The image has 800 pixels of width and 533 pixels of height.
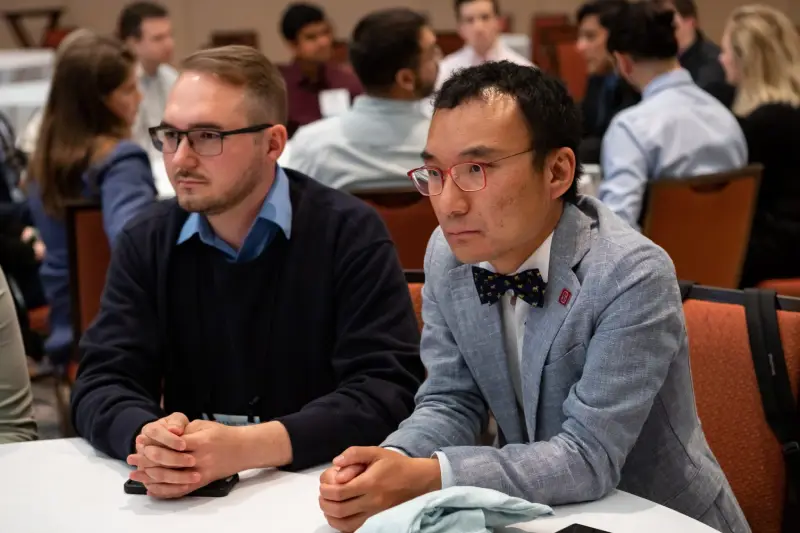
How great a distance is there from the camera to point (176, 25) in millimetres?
10891

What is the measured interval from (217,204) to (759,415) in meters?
1.06

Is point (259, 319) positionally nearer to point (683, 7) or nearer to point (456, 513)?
point (456, 513)

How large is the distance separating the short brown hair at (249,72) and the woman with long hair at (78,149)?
106 cm

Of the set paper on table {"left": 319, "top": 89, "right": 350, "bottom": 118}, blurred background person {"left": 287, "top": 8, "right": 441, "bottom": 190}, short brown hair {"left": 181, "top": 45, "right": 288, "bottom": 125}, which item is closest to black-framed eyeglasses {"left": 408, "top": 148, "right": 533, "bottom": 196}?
short brown hair {"left": 181, "top": 45, "right": 288, "bottom": 125}

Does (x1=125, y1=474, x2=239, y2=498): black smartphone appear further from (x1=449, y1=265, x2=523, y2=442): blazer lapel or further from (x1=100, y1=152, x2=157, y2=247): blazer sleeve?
(x1=100, y1=152, x2=157, y2=247): blazer sleeve

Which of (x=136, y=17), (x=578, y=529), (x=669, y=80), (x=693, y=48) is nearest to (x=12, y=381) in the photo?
(x=578, y=529)

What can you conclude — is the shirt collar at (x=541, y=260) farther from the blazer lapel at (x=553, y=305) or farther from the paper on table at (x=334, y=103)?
the paper on table at (x=334, y=103)

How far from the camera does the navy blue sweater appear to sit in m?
2.02

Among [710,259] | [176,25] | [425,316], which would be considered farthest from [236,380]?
[176,25]

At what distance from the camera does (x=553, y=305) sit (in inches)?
64.2

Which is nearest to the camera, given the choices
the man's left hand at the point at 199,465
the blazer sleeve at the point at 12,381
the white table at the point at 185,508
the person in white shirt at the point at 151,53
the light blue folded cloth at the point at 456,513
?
the light blue folded cloth at the point at 456,513

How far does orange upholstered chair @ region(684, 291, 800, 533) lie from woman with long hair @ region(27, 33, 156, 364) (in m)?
1.78

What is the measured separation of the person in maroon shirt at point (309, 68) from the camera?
6211mm

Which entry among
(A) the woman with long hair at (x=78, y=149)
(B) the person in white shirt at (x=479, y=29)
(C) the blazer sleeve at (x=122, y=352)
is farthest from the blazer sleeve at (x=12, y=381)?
(B) the person in white shirt at (x=479, y=29)
